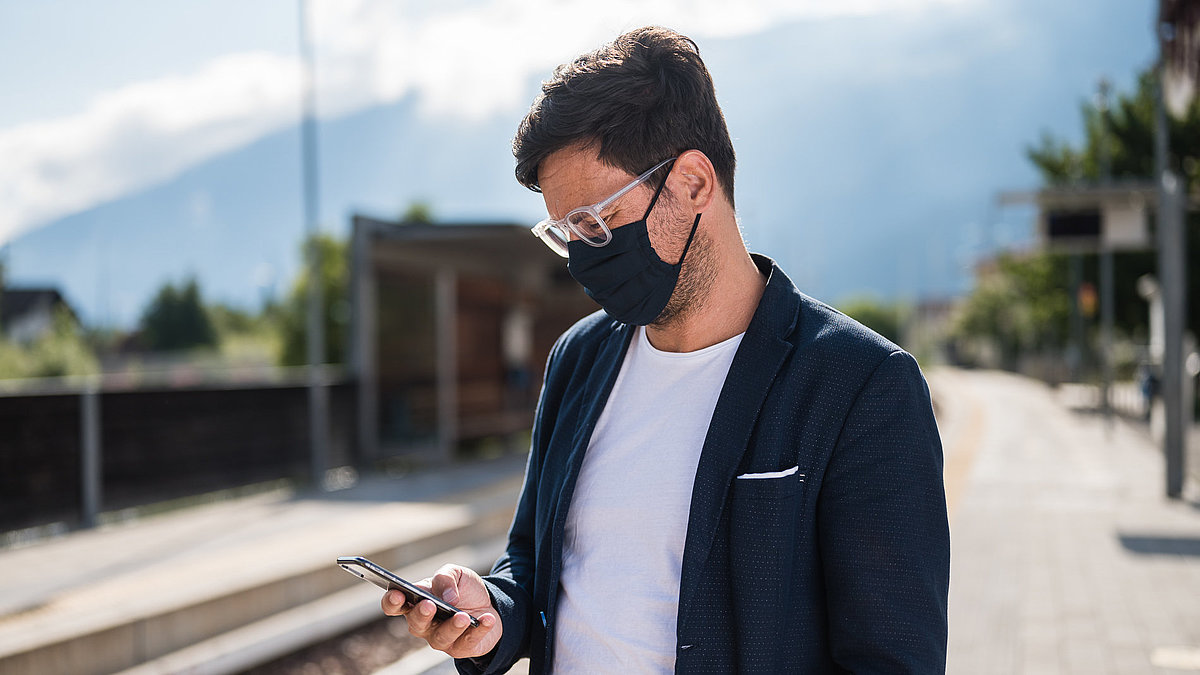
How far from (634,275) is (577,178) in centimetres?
22

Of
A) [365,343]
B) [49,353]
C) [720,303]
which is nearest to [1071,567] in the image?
[720,303]

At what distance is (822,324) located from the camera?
1.93m

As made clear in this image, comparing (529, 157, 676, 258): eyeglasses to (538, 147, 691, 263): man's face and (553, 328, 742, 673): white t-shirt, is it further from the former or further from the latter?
(553, 328, 742, 673): white t-shirt

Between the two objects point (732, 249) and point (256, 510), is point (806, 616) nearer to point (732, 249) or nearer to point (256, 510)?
point (732, 249)

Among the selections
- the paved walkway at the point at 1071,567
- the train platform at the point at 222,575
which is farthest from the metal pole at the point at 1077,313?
the train platform at the point at 222,575

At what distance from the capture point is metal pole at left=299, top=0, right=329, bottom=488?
14539 millimetres

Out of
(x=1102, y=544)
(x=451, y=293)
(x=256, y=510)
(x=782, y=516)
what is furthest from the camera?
(x=451, y=293)

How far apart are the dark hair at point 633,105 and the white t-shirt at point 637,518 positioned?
1.28ft

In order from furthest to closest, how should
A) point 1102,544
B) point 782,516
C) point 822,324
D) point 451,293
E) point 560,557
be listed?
point 451,293 < point 1102,544 < point 560,557 < point 822,324 < point 782,516

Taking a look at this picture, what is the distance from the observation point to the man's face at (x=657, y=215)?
2023mm

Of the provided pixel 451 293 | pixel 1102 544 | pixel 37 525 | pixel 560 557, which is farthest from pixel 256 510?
pixel 560 557

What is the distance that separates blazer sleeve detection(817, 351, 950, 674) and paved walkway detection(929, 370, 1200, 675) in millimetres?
4255

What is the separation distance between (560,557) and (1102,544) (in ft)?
27.8

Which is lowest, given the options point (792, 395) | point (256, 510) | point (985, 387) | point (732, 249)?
point (985, 387)
